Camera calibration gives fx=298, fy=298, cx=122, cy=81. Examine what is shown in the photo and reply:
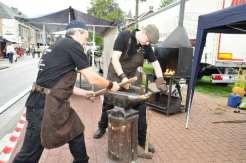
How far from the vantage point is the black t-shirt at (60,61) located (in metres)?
3.21

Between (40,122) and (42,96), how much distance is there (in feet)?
0.96

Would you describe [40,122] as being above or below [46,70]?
below

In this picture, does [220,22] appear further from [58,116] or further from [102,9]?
[102,9]

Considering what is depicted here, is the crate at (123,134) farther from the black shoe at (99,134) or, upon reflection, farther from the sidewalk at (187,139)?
the black shoe at (99,134)

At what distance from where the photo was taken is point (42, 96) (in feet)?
10.8

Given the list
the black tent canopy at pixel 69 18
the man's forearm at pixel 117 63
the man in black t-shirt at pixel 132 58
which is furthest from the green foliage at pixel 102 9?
the man's forearm at pixel 117 63

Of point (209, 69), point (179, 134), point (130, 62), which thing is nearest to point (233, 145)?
point (179, 134)

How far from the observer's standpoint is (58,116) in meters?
3.30

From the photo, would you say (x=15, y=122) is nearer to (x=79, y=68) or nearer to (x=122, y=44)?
(x=122, y=44)

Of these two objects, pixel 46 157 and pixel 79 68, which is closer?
pixel 79 68

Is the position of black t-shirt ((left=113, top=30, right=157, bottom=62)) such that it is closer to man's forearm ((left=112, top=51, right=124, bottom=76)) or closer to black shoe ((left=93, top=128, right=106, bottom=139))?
man's forearm ((left=112, top=51, right=124, bottom=76))

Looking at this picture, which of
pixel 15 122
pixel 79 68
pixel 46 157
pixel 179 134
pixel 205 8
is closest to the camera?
pixel 79 68

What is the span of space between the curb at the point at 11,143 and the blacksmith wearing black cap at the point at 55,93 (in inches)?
55.6

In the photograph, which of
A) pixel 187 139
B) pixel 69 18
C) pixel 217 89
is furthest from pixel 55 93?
pixel 217 89
